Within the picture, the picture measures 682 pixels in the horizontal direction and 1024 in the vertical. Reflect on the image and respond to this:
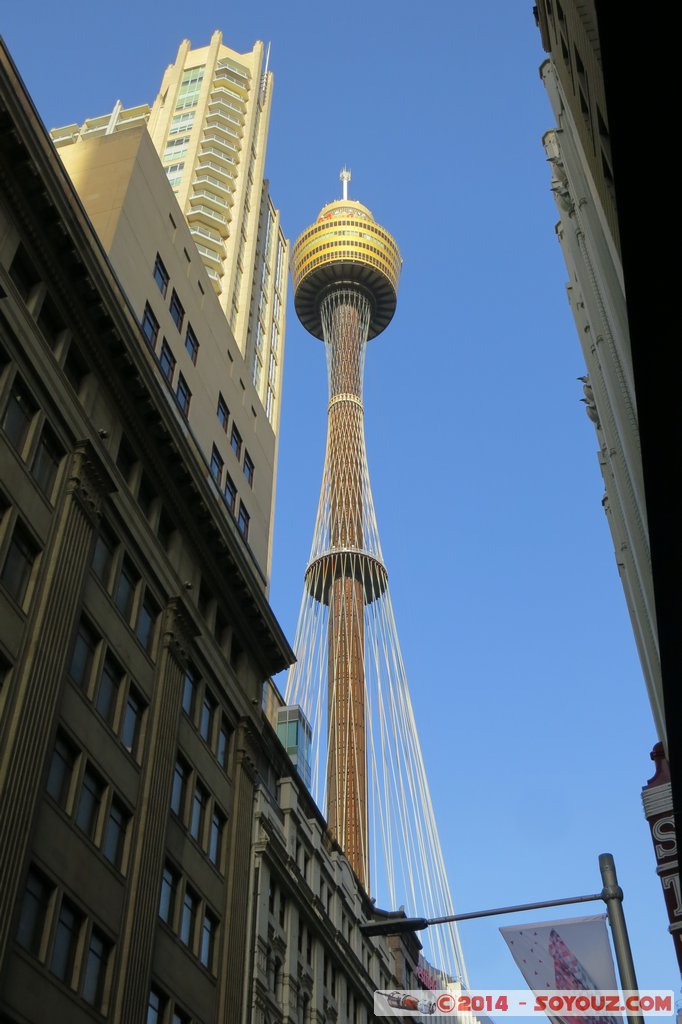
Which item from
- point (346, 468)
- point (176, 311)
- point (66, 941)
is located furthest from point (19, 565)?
point (346, 468)

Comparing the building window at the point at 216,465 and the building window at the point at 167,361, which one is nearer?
the building window at the point at 167,361

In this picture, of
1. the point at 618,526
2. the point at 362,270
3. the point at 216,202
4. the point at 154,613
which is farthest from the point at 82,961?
the point at 362,270

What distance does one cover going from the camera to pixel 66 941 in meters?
27.7

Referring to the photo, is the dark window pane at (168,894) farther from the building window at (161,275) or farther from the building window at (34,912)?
the building window at (161,275)

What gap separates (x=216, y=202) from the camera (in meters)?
69.8

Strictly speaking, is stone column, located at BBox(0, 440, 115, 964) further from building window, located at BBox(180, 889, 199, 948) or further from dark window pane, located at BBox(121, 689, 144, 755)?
building window, located at BBox(180, 889, 199, 948)

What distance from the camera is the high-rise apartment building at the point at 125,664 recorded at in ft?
91.5

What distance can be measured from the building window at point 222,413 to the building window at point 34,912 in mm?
27456

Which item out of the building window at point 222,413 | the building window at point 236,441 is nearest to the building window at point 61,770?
the building window at point 222,413

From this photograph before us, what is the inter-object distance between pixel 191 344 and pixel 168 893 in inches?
937

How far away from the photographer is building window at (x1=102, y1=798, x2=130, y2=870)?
102 ft

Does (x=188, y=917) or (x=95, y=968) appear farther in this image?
(x=188, y=917)

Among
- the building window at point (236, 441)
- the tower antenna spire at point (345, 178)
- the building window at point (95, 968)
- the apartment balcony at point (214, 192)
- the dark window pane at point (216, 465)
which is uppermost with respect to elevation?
the tower antenna spire at point (345, 178)

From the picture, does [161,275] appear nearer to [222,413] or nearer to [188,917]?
[222,413]
